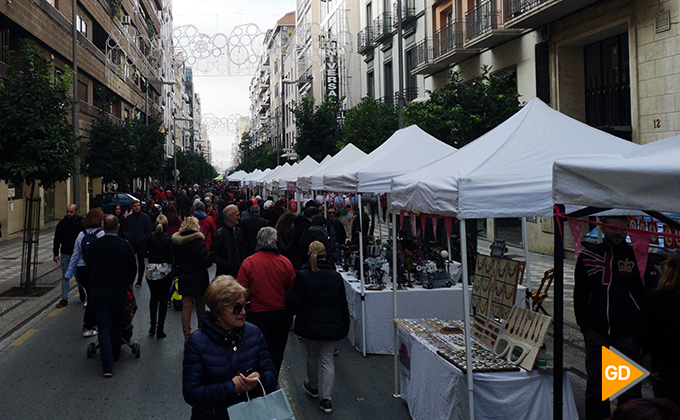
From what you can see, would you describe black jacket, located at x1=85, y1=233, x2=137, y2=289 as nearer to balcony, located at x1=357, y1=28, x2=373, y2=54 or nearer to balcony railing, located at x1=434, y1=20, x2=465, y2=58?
balcony railing, located at x1=434, y1=20, x2=465, y2=58

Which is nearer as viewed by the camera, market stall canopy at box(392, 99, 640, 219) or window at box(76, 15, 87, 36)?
market stall canopy at box(392, 99, 640, 219)

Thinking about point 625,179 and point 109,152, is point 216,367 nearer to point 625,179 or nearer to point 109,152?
point 625,179

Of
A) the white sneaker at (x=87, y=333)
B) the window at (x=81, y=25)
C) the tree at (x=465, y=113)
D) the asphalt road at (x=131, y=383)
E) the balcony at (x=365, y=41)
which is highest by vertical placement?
the balcony at (x=365, y=41)

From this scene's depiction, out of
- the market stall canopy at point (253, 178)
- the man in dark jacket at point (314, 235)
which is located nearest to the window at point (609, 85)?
the man in dark jacket at point (314, 235)

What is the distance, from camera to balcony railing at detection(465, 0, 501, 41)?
793 inches

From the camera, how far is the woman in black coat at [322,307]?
5672mm

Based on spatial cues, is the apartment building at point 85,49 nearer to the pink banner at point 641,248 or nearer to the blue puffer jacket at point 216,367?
the blue puffer jacket at point 216,367

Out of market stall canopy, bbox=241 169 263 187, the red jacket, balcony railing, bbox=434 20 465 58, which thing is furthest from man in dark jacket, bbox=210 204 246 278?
market stall canopy, bbox=241 169 263 187

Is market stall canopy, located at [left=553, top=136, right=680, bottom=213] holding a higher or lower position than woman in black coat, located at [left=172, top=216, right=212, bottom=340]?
higher

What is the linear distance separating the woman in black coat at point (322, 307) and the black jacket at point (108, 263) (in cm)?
233

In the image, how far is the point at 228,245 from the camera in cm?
825

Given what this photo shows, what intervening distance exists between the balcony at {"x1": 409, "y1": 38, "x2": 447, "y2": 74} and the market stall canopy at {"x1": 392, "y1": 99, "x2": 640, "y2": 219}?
20.0 meters

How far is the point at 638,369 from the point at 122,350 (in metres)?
6.89

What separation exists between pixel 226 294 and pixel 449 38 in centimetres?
2175
